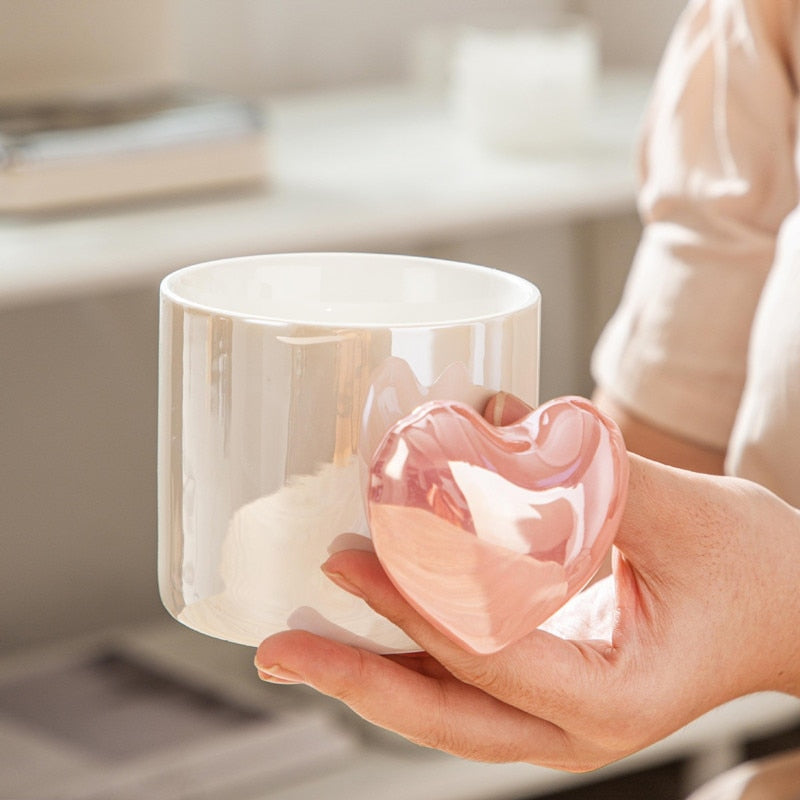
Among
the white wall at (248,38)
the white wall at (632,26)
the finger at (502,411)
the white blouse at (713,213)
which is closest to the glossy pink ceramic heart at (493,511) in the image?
the finger at (502,411)

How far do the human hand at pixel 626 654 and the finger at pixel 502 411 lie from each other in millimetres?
51

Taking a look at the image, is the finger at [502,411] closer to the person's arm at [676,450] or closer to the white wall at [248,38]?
the person's arm at [676,450]

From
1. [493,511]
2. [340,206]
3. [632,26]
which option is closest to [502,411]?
[493,511]

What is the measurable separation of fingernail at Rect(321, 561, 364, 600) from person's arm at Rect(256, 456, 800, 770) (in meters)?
0.02

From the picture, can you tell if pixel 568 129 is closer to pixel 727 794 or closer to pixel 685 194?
pixel 685 194

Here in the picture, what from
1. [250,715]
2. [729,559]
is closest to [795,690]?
[729,559]

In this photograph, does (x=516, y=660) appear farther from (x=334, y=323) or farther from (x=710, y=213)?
(x=710, y=213)

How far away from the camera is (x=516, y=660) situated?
44 cm

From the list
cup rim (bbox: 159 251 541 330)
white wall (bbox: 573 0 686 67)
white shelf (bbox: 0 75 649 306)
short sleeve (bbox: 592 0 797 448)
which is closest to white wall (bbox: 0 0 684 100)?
white wall (bbox: 573 0 686 67)

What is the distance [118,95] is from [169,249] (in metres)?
0.35

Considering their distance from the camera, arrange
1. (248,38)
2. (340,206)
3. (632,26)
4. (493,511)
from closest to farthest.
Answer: (493,511) → (340,206) → (248,38) → (632,26)

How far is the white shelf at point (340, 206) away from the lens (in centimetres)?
102

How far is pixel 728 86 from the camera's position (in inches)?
31.3

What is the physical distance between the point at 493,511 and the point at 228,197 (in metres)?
0.83
